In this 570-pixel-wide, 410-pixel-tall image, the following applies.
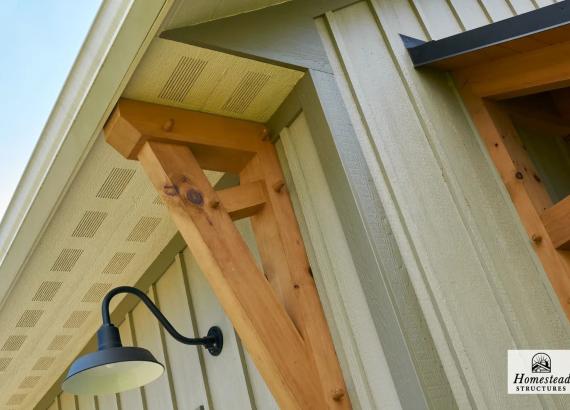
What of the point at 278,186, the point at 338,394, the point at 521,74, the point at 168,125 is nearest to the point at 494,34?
the point at 521,74

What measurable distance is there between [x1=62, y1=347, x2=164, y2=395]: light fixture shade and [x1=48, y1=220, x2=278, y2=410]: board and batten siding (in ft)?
1.15

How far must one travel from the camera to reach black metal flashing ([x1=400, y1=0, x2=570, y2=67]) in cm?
221

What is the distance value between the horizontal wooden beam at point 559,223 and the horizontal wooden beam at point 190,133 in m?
0.92

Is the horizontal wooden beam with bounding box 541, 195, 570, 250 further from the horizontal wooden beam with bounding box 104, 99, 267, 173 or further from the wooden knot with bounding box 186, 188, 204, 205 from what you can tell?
the wooden knot with bounding box 186, 188, 204, 205

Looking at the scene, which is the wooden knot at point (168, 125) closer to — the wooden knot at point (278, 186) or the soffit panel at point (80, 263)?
the soffit panel at point (80, 263)

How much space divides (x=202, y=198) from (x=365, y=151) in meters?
0.50

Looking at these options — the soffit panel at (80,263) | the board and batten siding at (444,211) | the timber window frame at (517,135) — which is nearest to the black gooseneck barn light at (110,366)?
the soffit panel at (80,263)

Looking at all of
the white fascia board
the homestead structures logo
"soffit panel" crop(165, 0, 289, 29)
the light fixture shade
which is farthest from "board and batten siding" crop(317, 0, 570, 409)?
the light fixture shade

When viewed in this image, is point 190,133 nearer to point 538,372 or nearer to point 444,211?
point 444,211

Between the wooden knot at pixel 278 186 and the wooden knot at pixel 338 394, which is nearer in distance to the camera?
the wooden knot at pixel 338 394

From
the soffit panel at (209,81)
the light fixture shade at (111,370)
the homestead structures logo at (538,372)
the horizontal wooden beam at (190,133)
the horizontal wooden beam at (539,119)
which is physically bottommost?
the homestead structures logo at (538,372)

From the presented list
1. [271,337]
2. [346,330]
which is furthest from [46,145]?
[346,330]

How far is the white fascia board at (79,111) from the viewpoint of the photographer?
200 cm

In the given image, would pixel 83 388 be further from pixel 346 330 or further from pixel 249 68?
pixel 249 68
